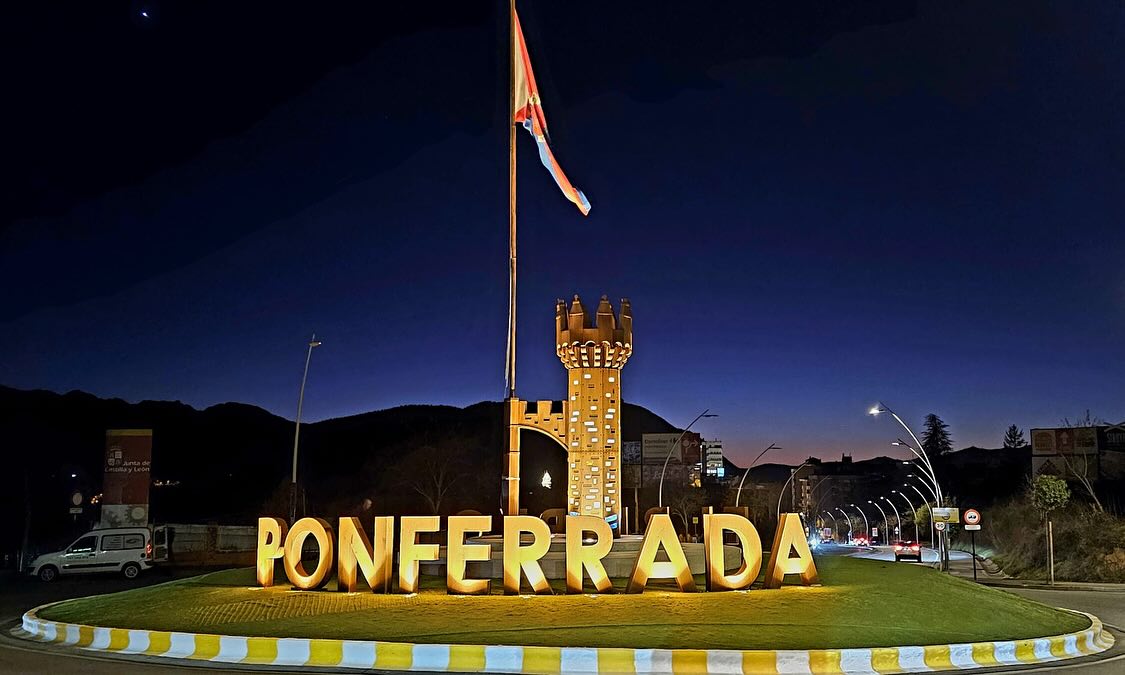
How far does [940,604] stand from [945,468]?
149446 mm

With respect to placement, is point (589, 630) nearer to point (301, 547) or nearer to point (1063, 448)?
point (301, 547)

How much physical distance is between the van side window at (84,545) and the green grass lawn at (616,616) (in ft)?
45.4

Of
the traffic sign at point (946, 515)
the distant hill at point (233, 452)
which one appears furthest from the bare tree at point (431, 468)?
the traffic sign at point (946, 515)

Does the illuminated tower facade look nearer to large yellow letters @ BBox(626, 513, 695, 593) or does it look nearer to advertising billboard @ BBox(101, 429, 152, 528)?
large yellow letters @ BBox(626, 513, 695, 593)

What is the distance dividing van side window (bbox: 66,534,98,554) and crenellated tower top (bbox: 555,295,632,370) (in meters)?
18.2

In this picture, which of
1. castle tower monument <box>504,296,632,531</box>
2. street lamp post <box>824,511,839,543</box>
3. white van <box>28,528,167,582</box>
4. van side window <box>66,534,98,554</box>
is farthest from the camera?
street lamp post <box>824,511,839,543</box>

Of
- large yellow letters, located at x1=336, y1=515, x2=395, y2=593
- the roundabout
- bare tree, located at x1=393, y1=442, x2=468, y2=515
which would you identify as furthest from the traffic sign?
bare tree, located at x1=393, y1=442, x2=468, y2=515

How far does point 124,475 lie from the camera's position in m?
37.8

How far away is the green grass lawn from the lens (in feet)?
52.0

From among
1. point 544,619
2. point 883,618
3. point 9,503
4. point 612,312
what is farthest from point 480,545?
point 9,503

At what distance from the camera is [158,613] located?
1848cm

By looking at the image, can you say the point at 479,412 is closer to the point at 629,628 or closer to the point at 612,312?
the point at 612,312

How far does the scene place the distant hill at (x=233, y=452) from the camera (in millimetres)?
87812

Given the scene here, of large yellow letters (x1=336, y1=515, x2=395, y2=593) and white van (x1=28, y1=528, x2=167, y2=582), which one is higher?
large yellow letters (x1=336, y1=515, x2=395, y2=593)
